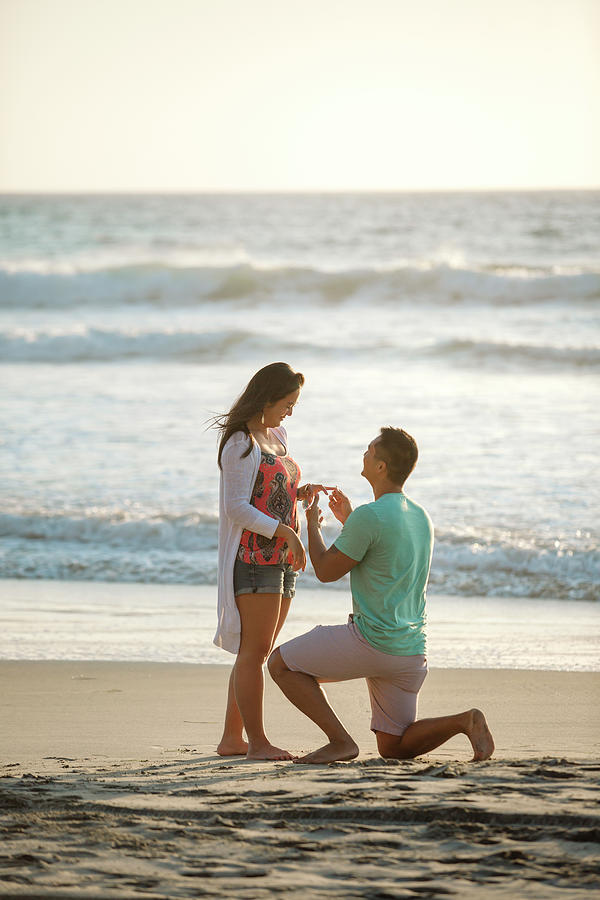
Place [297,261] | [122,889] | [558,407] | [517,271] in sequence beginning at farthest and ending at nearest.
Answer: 1. [297,261]
2. [517,271]
3. [558,407]
4. [122,889]

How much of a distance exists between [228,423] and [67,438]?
8.35 m

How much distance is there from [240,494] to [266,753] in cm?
95

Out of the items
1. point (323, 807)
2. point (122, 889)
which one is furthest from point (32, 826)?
point (323, 807)

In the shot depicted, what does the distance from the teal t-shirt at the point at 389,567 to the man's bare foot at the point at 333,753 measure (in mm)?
382

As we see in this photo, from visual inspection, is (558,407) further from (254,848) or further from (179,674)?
(254,848)

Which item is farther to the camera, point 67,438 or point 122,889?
point 67,438

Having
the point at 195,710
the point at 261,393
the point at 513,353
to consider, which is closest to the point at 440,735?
the point at 261,393

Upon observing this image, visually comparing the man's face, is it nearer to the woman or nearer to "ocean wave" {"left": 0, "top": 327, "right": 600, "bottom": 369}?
the woman

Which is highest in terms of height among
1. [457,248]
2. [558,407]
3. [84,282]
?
[457,248]

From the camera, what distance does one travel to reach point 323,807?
319cm

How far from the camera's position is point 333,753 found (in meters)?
3.90

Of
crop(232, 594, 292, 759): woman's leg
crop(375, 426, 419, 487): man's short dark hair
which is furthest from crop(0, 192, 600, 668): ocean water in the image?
crop(375, 426, 419, 487): man's short dark hair

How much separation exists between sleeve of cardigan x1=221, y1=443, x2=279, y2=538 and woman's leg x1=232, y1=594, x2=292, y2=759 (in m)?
0.28

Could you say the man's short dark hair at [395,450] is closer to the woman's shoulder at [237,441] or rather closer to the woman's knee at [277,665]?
the woman's shoulder at [237,441]
